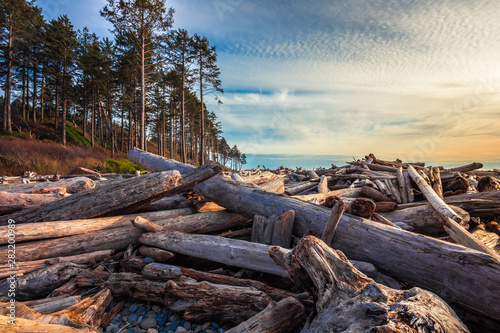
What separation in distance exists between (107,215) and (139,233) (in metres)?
0.91

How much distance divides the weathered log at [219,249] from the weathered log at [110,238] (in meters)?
0.45

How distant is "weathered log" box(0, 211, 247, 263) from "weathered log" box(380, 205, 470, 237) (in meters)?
3.37

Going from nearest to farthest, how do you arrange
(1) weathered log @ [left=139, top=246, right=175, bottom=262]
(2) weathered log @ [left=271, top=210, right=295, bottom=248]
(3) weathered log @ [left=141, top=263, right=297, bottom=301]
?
(3) weathered log @ [left=141, top=263, right=297, bottom=301]
(1) weathered log @ [left=139, top=246, right=175, bottom=262]
(2) weathered log @ [left=271, top=210, right=295, bottom=248]

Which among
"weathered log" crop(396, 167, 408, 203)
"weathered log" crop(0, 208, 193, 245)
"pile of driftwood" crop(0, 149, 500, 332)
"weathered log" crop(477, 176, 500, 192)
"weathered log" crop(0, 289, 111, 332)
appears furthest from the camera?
"weathered log" crop(396, 167, 408, 203)

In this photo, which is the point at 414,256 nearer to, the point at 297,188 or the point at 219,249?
the point at 219,249

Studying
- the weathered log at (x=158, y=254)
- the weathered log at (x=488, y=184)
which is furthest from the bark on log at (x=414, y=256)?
the weathered log at (x=488, y=184)

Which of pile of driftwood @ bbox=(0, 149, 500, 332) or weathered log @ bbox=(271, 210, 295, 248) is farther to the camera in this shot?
weathered log @ bbox=(271, 210, 295, 248)

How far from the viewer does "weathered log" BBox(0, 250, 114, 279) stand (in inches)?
124

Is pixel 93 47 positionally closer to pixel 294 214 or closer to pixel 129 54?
pixel 129 54

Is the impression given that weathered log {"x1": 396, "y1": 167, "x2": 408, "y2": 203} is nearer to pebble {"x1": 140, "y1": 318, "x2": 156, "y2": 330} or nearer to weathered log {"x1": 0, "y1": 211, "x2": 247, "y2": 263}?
weathered log {"x1": 0, "y1": 211, "x2": 247, "y2": 263}

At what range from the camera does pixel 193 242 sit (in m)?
3.48

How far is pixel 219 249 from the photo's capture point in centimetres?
335

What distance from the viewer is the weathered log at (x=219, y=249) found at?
10.3ft

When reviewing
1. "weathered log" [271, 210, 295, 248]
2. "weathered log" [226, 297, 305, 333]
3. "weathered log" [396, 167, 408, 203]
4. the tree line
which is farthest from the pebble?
the tree line
